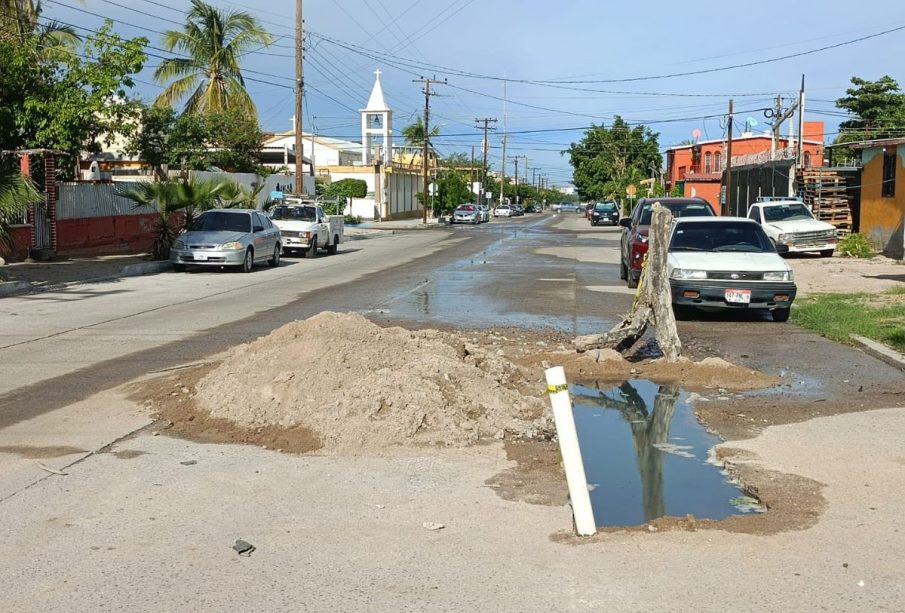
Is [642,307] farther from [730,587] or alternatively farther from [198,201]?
[198,201]

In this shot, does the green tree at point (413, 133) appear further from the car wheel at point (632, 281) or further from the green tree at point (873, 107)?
the car wheel at point (632, 281)

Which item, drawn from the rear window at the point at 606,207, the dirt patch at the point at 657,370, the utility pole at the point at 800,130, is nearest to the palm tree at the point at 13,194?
the dirt patch at the point at 657,370

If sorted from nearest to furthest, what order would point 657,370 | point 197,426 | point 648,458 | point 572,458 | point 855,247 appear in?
1. point 572,458
2. point 648,458
3. point 197,426
4. point 657,370
5. point 855,247

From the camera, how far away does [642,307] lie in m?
10.9

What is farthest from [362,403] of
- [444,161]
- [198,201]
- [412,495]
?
[444,161]

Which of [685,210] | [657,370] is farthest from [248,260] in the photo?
[657,370]

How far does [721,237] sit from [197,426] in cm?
1035

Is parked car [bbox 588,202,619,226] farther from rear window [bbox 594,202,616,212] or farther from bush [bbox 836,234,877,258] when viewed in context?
bush [bbox 836,234,877,258]

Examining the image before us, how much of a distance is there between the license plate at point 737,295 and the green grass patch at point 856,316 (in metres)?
0.97

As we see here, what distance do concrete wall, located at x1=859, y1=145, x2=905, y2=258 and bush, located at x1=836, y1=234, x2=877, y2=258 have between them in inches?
21.2

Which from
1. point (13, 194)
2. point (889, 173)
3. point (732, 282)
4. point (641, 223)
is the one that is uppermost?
point (889, 173)

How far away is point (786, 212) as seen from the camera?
32.9 metres

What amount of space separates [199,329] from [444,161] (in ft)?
433

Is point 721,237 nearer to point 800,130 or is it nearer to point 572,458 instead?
point 572,458
